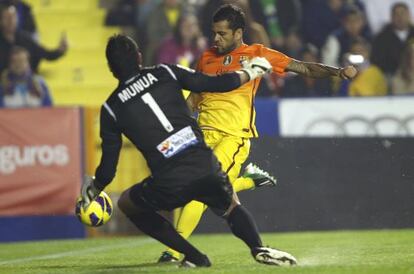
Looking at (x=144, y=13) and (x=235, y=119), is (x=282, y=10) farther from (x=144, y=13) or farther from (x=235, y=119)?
(x=235, y=119)

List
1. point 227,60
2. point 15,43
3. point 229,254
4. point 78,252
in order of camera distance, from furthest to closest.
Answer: point 15,43, point 78,252, point 229,254, point 227,60

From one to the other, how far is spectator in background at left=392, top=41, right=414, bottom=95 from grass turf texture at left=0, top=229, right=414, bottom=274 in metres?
3.45

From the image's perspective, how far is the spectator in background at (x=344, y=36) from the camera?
1728 cm

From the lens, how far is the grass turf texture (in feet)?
28.6

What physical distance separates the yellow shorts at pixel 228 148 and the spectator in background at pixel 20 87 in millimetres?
7126

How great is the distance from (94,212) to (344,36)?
29.6ft

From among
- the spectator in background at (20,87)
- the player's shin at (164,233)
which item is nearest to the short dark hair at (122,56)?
the player's shin at (164,233)

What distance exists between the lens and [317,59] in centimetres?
1731

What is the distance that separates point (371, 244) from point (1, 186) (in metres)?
4.84

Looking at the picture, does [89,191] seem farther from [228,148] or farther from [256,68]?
[256,68]

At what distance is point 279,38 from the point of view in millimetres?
17484

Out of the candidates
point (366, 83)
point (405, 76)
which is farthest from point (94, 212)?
point (405, 76)

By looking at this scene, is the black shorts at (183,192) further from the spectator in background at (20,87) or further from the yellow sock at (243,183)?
the spectator in background at (20,87)

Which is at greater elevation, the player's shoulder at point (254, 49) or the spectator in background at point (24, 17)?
the player's shoulder at point (254, 49)
